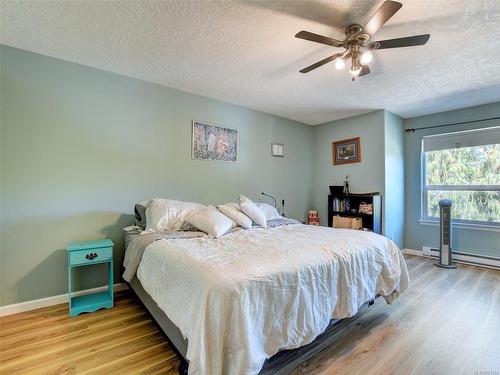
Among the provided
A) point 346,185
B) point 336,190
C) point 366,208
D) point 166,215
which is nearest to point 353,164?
point 346,185

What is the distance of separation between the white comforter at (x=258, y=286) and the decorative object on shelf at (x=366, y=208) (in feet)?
5.40

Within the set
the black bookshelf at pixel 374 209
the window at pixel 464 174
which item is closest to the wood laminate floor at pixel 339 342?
the black bookshelf at pixel 374 209

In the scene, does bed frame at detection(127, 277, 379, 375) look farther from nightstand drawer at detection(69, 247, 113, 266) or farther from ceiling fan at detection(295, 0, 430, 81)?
ceiling fan at detection(295, 0, 430, 81)

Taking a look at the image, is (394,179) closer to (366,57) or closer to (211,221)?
(366,57)

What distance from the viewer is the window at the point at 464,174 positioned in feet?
11.7

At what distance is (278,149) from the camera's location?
14.1 feet

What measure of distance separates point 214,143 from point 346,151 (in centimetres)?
250

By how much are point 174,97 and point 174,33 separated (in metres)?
1.19

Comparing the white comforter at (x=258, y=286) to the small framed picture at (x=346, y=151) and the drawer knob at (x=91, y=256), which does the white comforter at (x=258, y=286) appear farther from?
the small framed picture at (x=346, y=151)

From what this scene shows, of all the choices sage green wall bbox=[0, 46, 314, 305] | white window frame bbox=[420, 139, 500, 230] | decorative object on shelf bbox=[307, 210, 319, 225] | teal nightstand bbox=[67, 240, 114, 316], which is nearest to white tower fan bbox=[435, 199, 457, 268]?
white window frame bbox=[420, 139, 500, 230]

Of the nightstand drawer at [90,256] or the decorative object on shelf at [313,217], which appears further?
the decorative object on shelf at [313,217]

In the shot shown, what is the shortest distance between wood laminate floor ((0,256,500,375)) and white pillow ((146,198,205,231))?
84 centimetres

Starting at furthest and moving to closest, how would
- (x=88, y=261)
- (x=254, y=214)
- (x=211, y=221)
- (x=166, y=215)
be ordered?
(x=254, y=214)
(x=166, y=215)
(x=211, y=221)
(x=88, y=261)

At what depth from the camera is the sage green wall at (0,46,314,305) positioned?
221 cm
